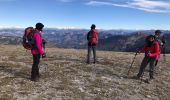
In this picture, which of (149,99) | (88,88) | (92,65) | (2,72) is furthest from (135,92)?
(2,72)

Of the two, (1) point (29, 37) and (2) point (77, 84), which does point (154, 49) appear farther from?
(1) point (29, 37)

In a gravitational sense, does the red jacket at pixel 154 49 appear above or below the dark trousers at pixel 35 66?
above

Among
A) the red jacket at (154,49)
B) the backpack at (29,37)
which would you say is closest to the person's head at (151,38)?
the red jacket at (154,49)

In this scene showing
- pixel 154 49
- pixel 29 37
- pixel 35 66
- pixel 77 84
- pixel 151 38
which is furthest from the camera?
pixel 154 49

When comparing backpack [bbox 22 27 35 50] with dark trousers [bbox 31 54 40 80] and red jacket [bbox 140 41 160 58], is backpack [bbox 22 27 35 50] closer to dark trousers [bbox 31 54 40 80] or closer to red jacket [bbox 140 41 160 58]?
dark trousers [bbox 31 54 40 80]

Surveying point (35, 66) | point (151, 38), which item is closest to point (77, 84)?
point (35, 66)

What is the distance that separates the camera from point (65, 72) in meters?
23.4

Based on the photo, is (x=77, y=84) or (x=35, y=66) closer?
(x=35, y=66)

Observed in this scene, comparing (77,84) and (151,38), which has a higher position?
(151,38)

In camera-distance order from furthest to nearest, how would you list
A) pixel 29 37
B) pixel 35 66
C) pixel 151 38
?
pixel 151 38 → pixel 35 66 → pixel 29 37

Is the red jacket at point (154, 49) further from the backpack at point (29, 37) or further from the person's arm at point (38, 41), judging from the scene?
the backpack at point (29, 37)

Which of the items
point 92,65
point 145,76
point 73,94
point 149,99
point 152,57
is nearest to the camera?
point 73,94

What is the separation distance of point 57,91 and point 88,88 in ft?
7.70

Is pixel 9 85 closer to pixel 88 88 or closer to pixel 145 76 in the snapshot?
pixel 88 88
